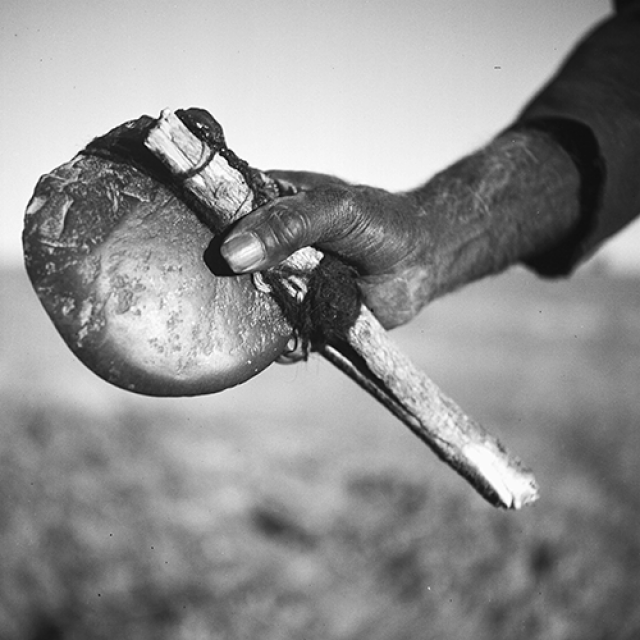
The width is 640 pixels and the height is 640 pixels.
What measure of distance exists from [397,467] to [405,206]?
18.9ft

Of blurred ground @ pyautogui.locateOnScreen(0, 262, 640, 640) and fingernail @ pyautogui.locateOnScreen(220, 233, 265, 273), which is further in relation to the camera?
blurred ground @ pyautogui.locateOnScreen(0, 262, 640, 640)

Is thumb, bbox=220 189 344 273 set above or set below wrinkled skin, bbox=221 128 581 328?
above

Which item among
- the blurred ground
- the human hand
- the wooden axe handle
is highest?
the human hand

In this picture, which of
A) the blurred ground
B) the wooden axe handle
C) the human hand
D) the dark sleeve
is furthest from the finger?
the blurred ground

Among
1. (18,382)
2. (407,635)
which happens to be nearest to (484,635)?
(407,635)

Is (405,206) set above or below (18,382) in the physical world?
above

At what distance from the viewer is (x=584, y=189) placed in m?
2.47

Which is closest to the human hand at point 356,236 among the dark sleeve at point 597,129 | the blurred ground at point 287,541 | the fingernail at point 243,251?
the fingernail at point 243,251

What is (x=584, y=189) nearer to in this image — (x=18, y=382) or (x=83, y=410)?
(x=83, y=410)

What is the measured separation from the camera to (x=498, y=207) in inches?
91.0

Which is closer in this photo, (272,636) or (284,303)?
(284,303)

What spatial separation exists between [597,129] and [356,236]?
3.92ft

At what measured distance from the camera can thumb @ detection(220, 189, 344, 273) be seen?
1387mm

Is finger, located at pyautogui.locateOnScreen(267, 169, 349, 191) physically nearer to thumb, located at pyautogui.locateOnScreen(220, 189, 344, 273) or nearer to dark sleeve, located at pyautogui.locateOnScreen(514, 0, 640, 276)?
thumb, located at pyautogui.locateOnScreen(220, 189, 344, 273)
